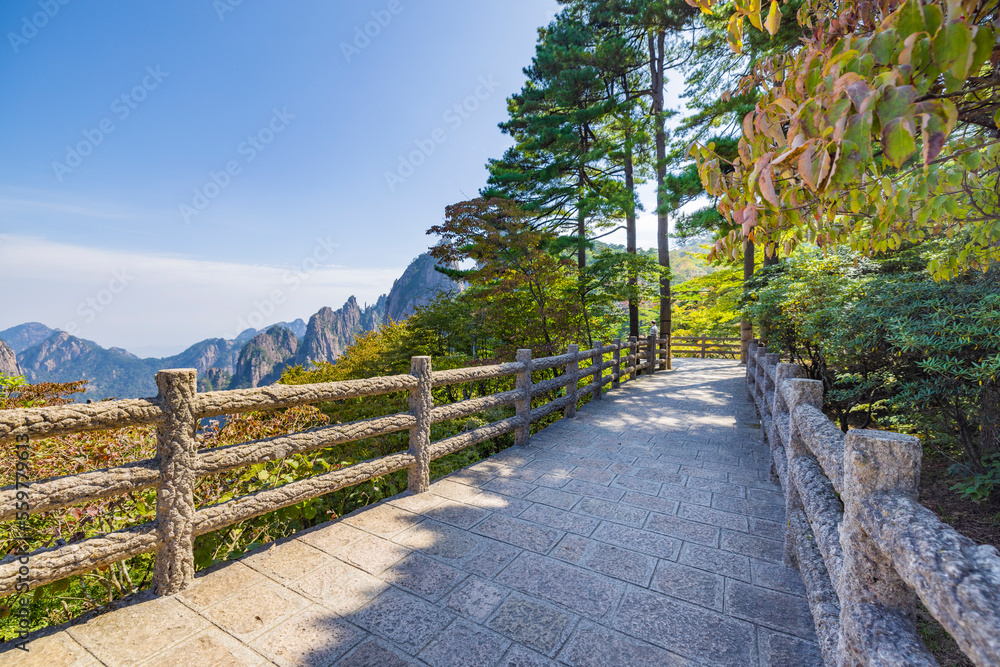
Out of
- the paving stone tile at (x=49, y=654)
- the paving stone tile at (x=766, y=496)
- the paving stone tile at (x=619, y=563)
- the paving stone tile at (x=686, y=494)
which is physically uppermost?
the paving stone tile at (x=49, y=654)

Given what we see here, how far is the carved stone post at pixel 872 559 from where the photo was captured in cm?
125

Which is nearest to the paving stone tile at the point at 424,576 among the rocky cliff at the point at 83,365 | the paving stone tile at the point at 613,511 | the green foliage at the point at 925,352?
the paving stone tile at the point at 613,511

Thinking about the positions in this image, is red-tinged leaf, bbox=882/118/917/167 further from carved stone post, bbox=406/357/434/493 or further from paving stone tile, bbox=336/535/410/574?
carved stone post, bbox=406/357/434/493

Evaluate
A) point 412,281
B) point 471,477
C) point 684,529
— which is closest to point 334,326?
point 412,281

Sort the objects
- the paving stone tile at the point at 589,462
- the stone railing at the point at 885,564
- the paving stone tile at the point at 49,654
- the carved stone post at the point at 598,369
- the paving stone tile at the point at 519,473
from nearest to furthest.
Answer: the stone railing at the point at 885,564 < the paving stone tile at the point at 49,654 < the paving stone tile at the point at 519,473 < the paving stone tile at the point at 589,462 < the carved stone post at the point at 598,369

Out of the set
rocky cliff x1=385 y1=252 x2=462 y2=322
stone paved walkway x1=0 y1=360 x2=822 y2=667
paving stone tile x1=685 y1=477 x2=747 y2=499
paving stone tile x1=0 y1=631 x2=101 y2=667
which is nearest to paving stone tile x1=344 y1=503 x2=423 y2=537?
stone paved walkway x1=0 y1=360 x2=822 y2=667

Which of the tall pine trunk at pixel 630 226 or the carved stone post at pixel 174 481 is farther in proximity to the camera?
the tall pine trunk at pixel 630 226

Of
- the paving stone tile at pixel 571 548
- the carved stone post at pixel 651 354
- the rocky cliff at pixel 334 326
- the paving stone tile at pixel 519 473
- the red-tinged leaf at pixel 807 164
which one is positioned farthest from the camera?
the rocky cliff at pixel 334 326

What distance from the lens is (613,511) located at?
10.3ft

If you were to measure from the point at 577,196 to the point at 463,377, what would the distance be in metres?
9.93

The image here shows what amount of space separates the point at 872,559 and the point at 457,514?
2.44 metres

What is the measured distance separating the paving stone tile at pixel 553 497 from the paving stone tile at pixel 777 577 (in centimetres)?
130

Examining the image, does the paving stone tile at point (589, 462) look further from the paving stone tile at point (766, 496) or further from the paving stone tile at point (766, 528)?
the paving stone tile at point (766, 528)

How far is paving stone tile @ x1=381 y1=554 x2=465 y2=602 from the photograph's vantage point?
85.2 inches
